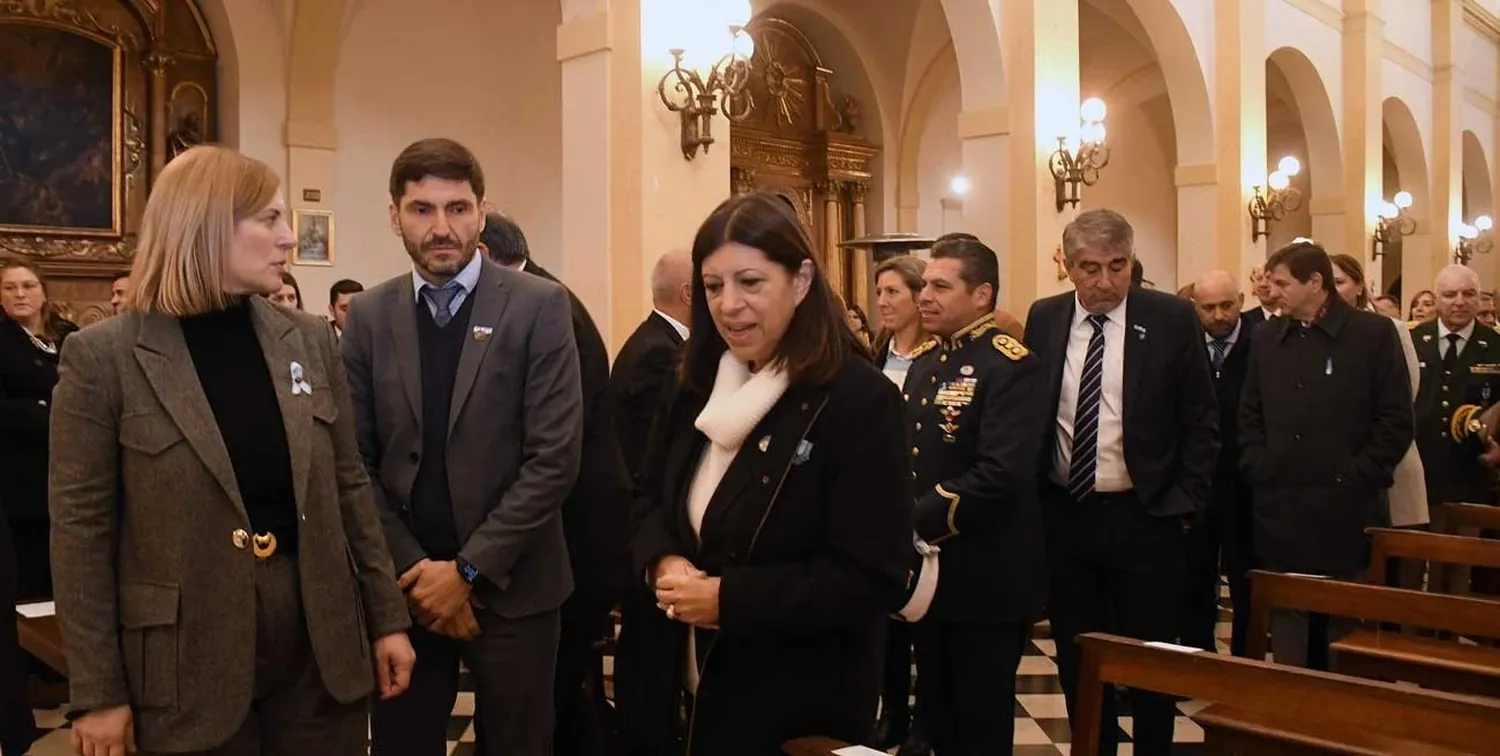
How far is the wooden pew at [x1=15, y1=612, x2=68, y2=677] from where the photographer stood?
10.3 feet

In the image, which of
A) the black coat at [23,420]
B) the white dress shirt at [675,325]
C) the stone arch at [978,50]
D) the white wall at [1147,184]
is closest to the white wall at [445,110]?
the stone arch at [978,50]

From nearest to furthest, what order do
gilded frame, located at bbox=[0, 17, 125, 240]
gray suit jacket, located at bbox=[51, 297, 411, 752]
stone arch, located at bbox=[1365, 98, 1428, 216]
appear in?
gray suit jacket, located at bbox=[51, 297, 411, 752] → gilded frame, located at bbox=[0, 17, 125, 240] → stone arch, located at bbox=[1365, 98, 1428, 216]

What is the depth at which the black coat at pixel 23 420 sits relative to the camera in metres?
4.39

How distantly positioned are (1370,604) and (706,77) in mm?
4267

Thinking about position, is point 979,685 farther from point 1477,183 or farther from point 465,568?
point 1477,183

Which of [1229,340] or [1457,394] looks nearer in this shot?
[1229,340]

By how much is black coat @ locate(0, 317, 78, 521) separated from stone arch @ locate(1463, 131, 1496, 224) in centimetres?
2126

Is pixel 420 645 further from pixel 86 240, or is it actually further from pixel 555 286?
pixel 86 240

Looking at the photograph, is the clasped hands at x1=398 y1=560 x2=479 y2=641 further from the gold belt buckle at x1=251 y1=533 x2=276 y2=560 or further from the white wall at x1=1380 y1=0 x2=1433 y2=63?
the white wall at x1=1380 y1=0 x2=1433 y2=63

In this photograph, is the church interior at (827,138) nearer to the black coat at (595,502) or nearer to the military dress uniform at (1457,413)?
the military dress uniform at (1457,413)

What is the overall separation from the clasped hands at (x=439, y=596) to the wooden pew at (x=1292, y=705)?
1.31 metres

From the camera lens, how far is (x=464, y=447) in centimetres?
256

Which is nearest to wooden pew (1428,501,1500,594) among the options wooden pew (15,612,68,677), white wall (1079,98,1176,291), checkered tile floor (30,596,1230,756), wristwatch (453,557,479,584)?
checkered tile floor (30,596,1230,756)

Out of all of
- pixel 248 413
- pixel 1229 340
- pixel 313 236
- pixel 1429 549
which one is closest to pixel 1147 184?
pixel 313 236
